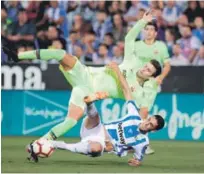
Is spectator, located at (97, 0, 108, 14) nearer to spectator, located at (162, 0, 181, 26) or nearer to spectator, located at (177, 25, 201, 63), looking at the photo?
spectator, located at (162, 0, 181, 26)

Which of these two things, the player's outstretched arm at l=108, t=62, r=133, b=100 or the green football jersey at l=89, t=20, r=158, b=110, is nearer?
the player's outstretched arm at l=108, t=62, r=133, b=100

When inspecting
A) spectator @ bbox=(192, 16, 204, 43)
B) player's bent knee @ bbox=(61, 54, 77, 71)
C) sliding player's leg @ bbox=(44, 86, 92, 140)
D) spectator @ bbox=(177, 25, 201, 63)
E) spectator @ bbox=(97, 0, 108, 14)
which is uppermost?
spectator @ bbox=(97, 0, 108, 14)

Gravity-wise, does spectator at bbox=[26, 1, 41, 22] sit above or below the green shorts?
above

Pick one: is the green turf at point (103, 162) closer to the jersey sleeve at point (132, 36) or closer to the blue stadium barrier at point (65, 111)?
the jersey sleeve at point (132, 36)

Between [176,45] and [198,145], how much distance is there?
3.32m

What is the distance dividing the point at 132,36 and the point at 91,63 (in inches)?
181

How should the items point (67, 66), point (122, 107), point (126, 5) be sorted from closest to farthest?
point (67, 66) → point (122, 107) → point (126, 5)

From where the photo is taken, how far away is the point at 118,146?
40.0 ft

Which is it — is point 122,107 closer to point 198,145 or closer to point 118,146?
point 198,145

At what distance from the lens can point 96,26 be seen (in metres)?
20.6

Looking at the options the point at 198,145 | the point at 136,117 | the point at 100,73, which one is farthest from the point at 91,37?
A: the point at 136,117

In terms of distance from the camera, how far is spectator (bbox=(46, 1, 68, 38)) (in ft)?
67.7

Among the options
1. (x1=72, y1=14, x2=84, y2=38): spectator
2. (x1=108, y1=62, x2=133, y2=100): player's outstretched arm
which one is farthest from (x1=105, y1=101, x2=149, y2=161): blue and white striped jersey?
(x1=72, y1=14, x2=84, y2=38): spectator

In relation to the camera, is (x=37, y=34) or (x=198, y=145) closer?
(x=198, y=145)
